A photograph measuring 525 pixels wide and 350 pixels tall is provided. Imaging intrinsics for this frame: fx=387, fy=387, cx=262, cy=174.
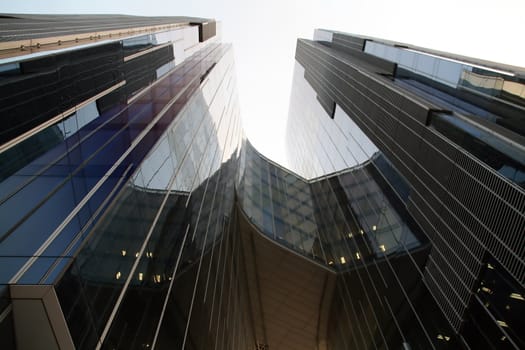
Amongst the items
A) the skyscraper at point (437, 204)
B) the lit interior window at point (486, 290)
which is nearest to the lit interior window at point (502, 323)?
the skyscraper at point (437, 204)

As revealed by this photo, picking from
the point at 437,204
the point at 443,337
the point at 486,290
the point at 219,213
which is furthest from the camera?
the point at 219,213

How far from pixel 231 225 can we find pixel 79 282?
775 inches

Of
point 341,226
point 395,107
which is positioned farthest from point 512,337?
point 341,226

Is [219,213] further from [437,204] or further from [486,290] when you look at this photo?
[486,290]

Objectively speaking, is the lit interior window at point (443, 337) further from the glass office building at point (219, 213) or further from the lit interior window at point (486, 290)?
the lit interior window at point (486, 290)

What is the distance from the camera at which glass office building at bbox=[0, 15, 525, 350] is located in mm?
Answer: 8359

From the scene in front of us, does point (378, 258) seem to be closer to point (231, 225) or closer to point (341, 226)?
point (341, 226)

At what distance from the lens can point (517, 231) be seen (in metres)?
11.3

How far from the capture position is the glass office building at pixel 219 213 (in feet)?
27.4

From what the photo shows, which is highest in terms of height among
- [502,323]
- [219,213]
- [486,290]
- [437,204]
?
[437,204]

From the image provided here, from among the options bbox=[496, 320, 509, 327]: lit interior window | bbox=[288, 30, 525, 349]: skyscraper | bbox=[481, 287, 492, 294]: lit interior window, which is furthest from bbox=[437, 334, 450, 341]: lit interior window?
bbox=[496, 320, 509, 327]: lit interior window

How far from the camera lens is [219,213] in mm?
23125

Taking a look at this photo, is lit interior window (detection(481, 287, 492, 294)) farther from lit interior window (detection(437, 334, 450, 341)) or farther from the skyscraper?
lit interior window (detection(437, 334, 450, 341))

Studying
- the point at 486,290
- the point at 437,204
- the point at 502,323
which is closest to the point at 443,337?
the point at 486,290
